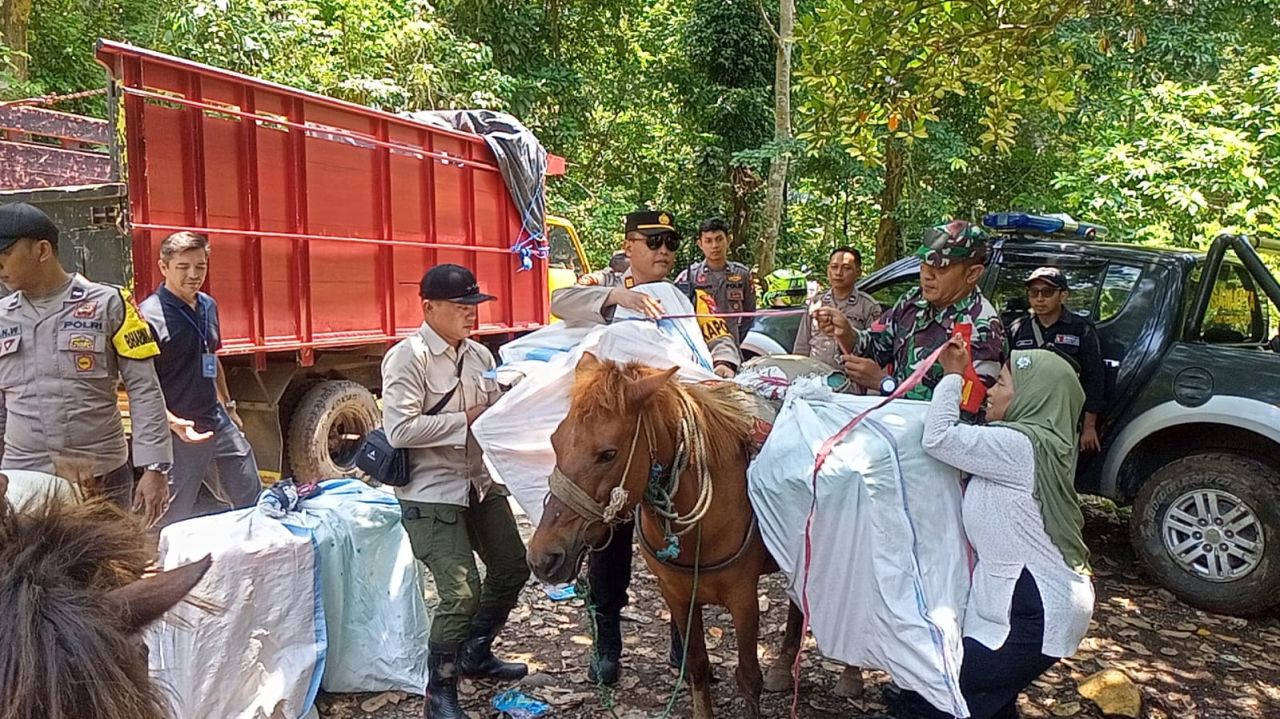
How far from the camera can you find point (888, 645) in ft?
8.04

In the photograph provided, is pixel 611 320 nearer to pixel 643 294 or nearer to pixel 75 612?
pixel 643 294

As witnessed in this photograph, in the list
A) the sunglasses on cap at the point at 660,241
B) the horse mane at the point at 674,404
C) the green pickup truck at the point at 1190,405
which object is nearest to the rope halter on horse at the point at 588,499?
the horse mane at the point at 674,404

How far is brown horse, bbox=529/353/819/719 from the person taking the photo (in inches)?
95.4

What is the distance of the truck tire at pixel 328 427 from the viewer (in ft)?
19.0

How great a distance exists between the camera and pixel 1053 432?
251 centimetres

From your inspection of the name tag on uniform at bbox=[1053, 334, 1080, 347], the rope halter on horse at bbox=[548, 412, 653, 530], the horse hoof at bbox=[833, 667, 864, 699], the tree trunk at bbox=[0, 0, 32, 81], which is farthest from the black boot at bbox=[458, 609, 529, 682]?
the tree trunk at bbox=[0, 0, 32, 81]

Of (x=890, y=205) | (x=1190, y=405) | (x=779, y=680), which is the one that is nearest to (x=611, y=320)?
(x=779, y=680)

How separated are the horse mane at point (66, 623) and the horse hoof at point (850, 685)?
288cm

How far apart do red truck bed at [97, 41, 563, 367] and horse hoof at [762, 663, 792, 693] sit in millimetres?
3714

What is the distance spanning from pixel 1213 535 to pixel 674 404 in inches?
137

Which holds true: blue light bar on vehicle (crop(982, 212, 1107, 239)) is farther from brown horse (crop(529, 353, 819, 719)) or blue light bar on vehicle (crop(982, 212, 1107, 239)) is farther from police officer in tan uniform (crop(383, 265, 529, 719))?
police officer in tan uniform (crop(383, 265, 529, 719))

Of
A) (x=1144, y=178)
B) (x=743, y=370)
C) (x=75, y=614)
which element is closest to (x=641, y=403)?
(x=743, y=370)

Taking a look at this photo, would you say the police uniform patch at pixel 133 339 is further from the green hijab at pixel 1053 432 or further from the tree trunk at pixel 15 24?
the tree trunk at pixel 15 24

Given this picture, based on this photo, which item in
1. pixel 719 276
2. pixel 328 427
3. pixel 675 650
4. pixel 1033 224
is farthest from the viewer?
pixel 328 427
